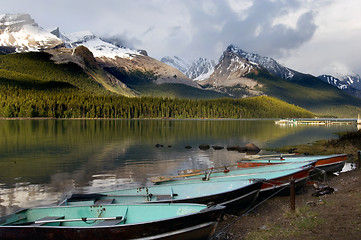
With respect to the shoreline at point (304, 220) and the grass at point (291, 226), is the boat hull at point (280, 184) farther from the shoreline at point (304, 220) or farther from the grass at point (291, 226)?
the grass at point (291, 226)

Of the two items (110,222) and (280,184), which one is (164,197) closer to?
(110,222)

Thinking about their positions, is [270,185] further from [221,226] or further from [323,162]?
[323,162]

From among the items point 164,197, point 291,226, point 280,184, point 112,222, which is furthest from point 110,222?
point 280,184

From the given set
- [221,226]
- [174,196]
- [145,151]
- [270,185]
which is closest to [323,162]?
[270,185]

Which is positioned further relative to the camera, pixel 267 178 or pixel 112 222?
pixel 267 178

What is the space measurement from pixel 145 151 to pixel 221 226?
129 ft

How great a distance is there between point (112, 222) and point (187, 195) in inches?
242

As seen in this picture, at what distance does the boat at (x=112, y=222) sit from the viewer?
12.8 metres

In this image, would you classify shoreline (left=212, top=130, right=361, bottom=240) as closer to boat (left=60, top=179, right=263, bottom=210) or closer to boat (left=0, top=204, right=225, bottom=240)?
boat (left=60, top=179, right=263, bottom=210)

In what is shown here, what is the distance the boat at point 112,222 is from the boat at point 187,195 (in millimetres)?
2202

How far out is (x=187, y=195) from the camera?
18.8m

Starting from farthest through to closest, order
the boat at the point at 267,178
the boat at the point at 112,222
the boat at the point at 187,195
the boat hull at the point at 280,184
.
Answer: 1. the boat at the point at 267,178
2. the boat hull at the point at 280,184
3. the boat at the point at 187,195
4. the boat at the point at 112,222

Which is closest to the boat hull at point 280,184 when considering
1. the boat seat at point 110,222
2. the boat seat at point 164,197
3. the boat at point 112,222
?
the boat seat at point 164,197

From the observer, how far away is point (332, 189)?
24.1 meters
